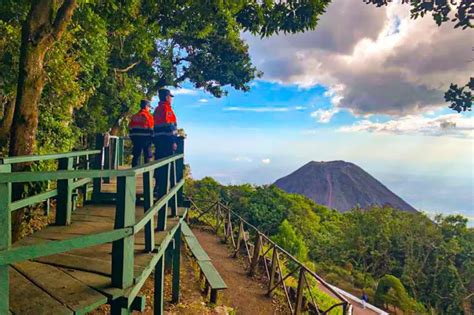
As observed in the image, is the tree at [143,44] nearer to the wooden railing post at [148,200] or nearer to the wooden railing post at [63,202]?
the wooden railing post at [63,202]

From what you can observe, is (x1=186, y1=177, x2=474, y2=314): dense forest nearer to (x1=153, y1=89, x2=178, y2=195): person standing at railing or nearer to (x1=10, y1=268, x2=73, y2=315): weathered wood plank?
(x1=153, y1=89, x2=178, y2=195): person standing at railing

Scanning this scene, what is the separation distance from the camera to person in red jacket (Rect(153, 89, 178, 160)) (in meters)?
6.44

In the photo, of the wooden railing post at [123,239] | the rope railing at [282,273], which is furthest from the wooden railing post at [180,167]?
the wooden railing post at [123,239]

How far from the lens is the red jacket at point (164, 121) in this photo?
253 inches

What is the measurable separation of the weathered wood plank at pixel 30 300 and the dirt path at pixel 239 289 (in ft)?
20.0

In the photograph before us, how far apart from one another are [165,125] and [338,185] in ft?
304

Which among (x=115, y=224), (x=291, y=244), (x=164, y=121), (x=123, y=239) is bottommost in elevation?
(x=291, y=244)

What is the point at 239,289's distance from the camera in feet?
31.7

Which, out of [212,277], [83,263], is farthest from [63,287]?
[212,277]

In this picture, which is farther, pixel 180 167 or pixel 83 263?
pixel 180 167

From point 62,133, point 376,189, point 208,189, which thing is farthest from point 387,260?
point 376,189

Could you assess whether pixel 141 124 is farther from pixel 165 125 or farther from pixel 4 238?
pixel 4 238

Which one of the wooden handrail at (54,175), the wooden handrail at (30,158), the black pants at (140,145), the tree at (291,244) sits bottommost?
the tree at (291,244)

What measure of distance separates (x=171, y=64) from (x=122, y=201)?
16552 mm
